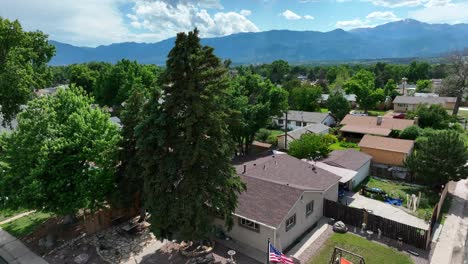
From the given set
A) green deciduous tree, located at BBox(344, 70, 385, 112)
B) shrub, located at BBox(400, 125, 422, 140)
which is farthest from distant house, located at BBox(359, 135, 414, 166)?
green deciduous tree, located at BBox(344, 70, 385, 112)

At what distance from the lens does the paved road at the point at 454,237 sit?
16.6 meters

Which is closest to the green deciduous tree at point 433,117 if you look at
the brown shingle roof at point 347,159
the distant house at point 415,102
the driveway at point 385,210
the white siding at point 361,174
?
the distant house at point 415,102

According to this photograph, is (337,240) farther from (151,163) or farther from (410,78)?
(410,78)

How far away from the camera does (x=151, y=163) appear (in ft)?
50.8

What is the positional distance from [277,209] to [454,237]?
11.6 metres

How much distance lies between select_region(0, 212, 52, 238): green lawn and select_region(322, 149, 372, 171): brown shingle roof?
23.6m

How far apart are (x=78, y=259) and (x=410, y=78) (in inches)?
5186

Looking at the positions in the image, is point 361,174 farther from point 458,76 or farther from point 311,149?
point 458,76

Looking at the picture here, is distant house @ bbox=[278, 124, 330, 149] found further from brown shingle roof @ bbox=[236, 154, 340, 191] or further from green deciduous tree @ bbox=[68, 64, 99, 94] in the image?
green deciduous tree @ bbox=[68, 64, 99, 94]

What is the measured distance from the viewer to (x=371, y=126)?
148 ft

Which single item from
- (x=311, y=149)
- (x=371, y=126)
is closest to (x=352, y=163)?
(x=311, y=149)

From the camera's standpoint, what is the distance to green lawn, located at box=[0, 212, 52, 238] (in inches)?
799

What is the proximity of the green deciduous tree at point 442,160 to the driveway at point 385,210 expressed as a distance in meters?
4.74

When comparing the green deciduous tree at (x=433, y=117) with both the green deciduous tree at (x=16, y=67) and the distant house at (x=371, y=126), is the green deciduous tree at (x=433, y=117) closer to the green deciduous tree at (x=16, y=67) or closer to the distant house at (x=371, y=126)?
the distant house at (x=371, y=126)
